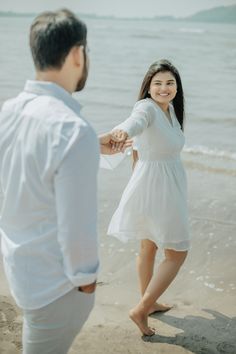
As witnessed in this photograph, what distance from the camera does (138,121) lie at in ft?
10.3

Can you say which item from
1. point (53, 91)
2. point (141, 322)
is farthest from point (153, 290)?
point (53, 91)

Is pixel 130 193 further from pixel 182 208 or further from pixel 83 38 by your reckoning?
pixel 83 38

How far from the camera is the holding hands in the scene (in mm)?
3020

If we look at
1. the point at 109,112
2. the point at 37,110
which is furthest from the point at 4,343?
the point at 109,112

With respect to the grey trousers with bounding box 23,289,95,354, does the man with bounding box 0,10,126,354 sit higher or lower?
higher

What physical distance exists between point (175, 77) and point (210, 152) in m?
5.15

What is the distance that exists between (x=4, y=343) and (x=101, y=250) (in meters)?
1.66

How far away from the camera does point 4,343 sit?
3121 mm

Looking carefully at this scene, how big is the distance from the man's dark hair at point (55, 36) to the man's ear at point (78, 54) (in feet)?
0.05

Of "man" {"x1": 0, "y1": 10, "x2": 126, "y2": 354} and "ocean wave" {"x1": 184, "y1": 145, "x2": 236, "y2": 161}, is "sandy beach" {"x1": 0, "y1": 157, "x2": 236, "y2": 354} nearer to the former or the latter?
"man" {"x1": 0, "y1": 10, "x2": 126, "y2": 354}

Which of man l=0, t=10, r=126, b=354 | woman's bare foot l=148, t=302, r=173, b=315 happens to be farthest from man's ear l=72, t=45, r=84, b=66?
woman's bare foot l=148, t=302, r=173, b=315

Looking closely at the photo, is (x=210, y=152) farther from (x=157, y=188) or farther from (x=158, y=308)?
(x=157, y=188)

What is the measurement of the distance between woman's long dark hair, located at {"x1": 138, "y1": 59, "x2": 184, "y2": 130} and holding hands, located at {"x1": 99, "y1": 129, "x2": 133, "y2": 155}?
0.54 metres

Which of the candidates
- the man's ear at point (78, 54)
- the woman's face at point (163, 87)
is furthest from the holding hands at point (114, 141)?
the man's ear at point (78, 54)
